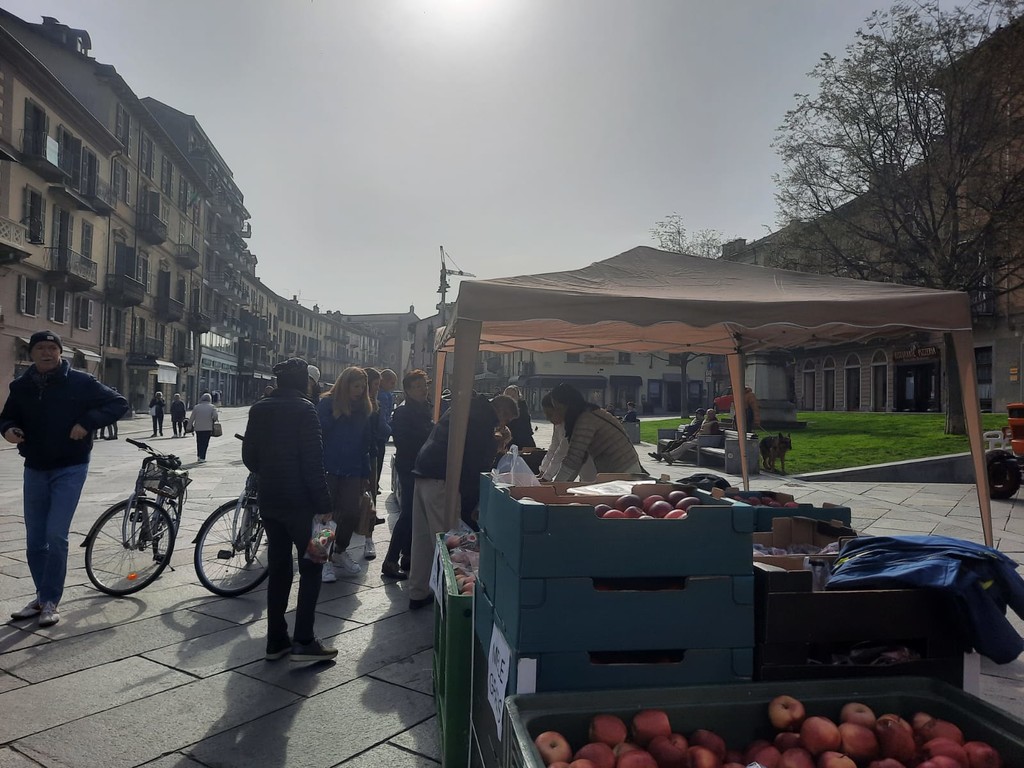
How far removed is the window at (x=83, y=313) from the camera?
31.2 m

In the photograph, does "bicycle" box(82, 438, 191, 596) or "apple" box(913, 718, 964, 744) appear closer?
"apple" box(913, 718, 964, 744)

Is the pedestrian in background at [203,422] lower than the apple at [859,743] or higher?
higher

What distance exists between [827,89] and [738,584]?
20056mm

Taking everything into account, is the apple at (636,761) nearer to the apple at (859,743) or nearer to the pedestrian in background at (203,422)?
the apple at (859,743)

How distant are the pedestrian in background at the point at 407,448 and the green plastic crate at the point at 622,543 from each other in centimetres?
389

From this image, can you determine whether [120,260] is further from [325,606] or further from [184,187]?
[325,606]

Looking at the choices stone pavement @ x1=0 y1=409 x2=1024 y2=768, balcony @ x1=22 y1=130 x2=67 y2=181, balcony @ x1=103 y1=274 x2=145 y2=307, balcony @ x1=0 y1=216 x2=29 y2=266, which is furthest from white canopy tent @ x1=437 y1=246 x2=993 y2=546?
balcony @ x1=103 y1=274 x2=145 y2=307

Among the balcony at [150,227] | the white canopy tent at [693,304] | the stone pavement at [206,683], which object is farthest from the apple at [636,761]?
the balcony at [150,227]

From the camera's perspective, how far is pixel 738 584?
2.03 metres

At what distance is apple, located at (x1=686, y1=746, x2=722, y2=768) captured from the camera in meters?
1.65

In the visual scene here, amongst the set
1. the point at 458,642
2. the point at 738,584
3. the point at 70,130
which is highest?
the point at 70,130

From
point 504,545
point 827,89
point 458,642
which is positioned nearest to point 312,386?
point 458,642

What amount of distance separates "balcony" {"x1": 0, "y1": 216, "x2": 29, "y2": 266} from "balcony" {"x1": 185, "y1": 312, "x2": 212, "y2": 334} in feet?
74.9

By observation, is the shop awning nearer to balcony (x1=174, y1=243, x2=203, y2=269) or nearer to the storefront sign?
balcony (x1=174, y1=243, x2=203, y2=269)
